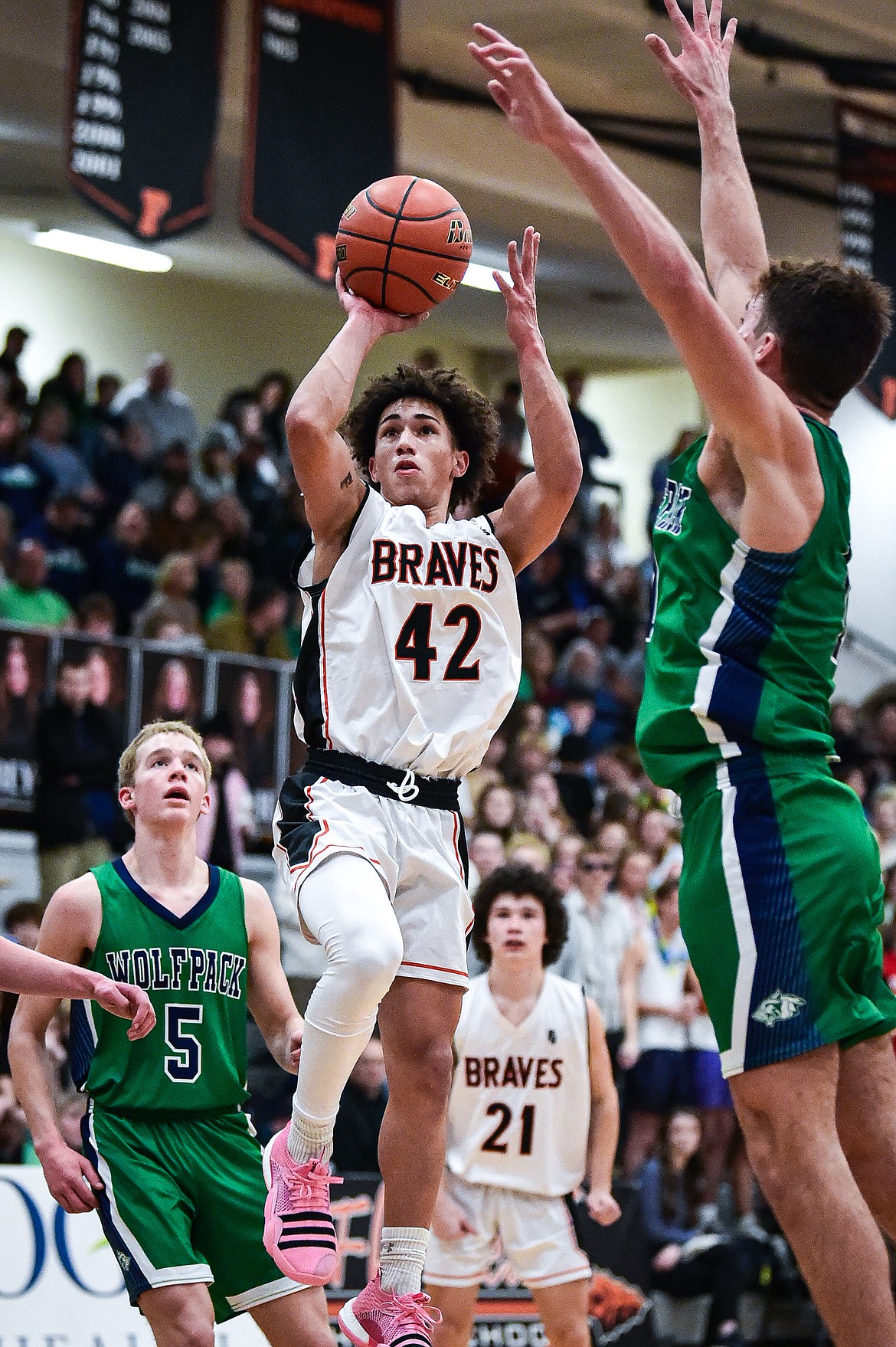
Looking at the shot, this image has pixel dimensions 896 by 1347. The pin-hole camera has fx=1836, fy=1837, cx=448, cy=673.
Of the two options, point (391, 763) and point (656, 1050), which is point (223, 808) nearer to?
point (656, 1050)

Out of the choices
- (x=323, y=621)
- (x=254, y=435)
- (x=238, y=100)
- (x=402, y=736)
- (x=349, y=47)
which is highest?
(x=238, y=100)

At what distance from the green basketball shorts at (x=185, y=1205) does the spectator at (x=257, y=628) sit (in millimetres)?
7169

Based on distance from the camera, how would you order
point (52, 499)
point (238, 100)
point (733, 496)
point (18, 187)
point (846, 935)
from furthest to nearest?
point (18, 187) < point (238, 100) < point (52, 499) < point (733, 496) < point (846, 935)

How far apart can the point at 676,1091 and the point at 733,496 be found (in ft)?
22.1

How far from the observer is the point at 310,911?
4262mm

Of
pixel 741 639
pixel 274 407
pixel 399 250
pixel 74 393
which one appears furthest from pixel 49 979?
pixel 274 407

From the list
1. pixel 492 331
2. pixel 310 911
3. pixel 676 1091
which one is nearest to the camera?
pixel 310 911

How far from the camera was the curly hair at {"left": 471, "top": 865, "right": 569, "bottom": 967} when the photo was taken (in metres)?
7.25

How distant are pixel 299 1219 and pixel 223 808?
5.73 m

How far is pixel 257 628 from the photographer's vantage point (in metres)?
12.2

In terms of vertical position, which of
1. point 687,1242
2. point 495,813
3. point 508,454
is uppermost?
point 508,454

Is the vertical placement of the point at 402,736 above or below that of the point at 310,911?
above

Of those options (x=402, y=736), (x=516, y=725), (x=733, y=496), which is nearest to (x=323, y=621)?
(x=402, y=736)

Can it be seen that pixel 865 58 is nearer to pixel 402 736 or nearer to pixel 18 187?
pixel 18 187
